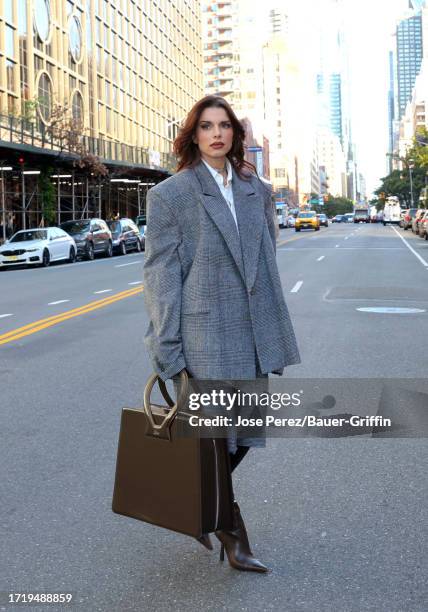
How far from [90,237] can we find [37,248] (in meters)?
5.41

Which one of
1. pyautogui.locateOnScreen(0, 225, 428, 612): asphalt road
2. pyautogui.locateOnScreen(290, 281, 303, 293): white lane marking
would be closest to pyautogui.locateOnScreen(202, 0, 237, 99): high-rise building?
pyautogui.locateOnScreen(290, 281, 303, 293): white lane marking

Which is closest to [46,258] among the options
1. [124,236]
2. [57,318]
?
[124,236]

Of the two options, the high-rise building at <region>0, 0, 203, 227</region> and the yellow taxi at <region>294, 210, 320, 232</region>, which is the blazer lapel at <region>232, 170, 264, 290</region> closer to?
the high-rise building at <region>0, 0, 203, 227</region>

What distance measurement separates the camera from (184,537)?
170 inches

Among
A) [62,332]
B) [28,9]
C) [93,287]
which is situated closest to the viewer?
[62,332]

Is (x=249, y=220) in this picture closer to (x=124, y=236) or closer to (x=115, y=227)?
(x=124, y=236)

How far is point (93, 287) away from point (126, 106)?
52103 mm

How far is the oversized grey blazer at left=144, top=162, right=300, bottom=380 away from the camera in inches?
142

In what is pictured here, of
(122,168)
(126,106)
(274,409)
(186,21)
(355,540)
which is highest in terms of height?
(186,21)

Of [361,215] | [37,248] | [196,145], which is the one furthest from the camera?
[361,215]

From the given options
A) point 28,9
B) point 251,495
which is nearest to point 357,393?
point 251,495

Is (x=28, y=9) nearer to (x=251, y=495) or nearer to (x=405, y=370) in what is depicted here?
(x=405, y=370)

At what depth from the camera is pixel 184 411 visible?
11.4 feet

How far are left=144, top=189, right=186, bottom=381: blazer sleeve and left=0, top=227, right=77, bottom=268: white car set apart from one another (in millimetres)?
27935
